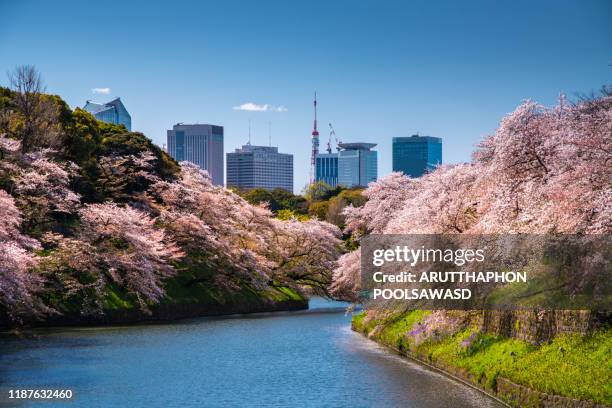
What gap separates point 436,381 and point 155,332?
21383 mm

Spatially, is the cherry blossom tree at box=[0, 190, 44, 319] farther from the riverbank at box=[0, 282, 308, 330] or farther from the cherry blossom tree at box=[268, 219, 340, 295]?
the cherry blossom tree at box=[268, 219, 340, 295]

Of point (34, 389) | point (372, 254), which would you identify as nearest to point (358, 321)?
point (372, 254)

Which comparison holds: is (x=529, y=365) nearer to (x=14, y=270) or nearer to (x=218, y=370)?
(x=218, y=370)

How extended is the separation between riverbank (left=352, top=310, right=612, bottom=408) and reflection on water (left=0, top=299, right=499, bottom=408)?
2.66 ft

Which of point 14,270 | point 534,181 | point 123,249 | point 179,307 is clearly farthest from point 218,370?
point 179,307

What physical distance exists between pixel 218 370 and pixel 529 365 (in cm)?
1318

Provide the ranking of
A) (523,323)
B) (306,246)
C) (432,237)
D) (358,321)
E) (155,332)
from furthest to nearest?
(306,246)
(358,321)
(155,332)
(432,237)
(523,323)

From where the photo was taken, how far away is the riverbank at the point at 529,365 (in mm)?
22781

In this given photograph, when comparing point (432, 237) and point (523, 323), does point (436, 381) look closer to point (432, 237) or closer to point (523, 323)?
point (523, 323)

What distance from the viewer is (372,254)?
54594 millimetres

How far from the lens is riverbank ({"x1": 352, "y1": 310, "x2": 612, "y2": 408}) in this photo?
2278cm

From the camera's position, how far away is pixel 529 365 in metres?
26.6

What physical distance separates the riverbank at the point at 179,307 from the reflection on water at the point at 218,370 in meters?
2.27

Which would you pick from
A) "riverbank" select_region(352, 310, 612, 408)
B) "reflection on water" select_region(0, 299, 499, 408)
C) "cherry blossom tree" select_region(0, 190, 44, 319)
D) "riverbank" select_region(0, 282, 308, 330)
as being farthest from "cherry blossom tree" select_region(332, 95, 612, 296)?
"riverbank" select_region(0, 282, 308, 330)
